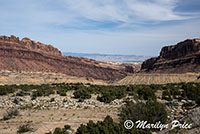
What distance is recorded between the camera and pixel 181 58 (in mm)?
88500

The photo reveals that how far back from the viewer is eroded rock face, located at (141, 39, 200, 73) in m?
77.5

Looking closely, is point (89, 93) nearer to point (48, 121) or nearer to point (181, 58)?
point (48, 121)

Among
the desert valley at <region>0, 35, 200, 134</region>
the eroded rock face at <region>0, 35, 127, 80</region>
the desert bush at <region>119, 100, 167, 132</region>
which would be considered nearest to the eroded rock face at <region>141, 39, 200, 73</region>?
the desert valley at <region>0, 35, 200, 134</region>

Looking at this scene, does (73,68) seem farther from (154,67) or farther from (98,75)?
(154,67)

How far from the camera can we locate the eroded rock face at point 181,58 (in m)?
77.5

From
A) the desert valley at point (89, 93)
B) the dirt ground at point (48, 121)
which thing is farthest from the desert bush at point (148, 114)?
the dirt ground at point (48, 121)

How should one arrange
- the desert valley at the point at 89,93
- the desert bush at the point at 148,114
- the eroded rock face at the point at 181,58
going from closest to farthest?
the desert bush at the point at 148,114 → the desert valley at the point at 89,93 → the eroded rock face at the point at 181,58

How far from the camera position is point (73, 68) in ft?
339

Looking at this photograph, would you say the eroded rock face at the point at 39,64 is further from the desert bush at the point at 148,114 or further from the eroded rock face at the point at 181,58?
the desert bush at the point at 148,114

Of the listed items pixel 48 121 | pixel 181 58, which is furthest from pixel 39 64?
pixel 48 121

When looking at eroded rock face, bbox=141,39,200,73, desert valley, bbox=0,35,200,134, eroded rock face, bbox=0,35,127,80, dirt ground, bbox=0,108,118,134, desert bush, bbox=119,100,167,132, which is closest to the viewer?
desert bush, bbox=119,100,167,132

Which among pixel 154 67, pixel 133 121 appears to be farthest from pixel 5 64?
pixel 133 121

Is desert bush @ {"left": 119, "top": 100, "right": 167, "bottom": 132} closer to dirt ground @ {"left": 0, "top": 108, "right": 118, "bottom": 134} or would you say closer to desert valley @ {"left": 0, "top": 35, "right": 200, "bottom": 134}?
desert valley @ {"left": 0, "top": 35, "right": 200, "bottom": 134}

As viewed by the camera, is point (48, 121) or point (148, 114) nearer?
point (148, 114)
